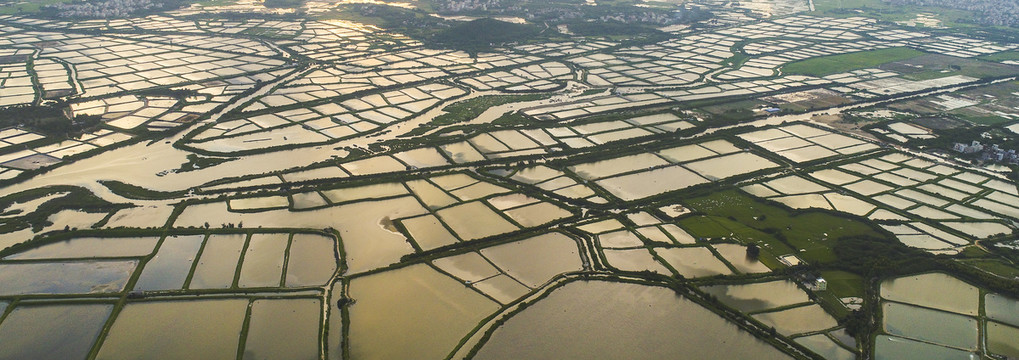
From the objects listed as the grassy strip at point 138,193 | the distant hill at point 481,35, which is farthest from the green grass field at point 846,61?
the grassy strip at point 138,193

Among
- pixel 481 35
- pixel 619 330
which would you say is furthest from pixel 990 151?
pixel 481 35

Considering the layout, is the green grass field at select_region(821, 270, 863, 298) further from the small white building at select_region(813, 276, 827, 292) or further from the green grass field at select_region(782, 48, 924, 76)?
the green grass field at select_region(782, 48, 924, 76)

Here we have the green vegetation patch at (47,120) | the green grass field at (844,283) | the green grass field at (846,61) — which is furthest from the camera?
the green grass field at (846,61)

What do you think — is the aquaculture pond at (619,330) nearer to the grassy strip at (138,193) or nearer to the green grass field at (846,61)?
the grassy strip at (138,193)

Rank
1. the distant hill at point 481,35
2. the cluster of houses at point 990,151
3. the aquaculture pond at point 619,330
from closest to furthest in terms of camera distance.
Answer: the aquaculture pond at point 619,330 → the cluster of houses at point 990,151 → the distant hill at point 481,35

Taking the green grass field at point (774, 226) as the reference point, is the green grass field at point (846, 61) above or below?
above

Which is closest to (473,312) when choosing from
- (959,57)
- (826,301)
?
(826,301)

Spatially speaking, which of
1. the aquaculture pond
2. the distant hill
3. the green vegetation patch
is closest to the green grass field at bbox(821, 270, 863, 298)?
the aquaculture pond
